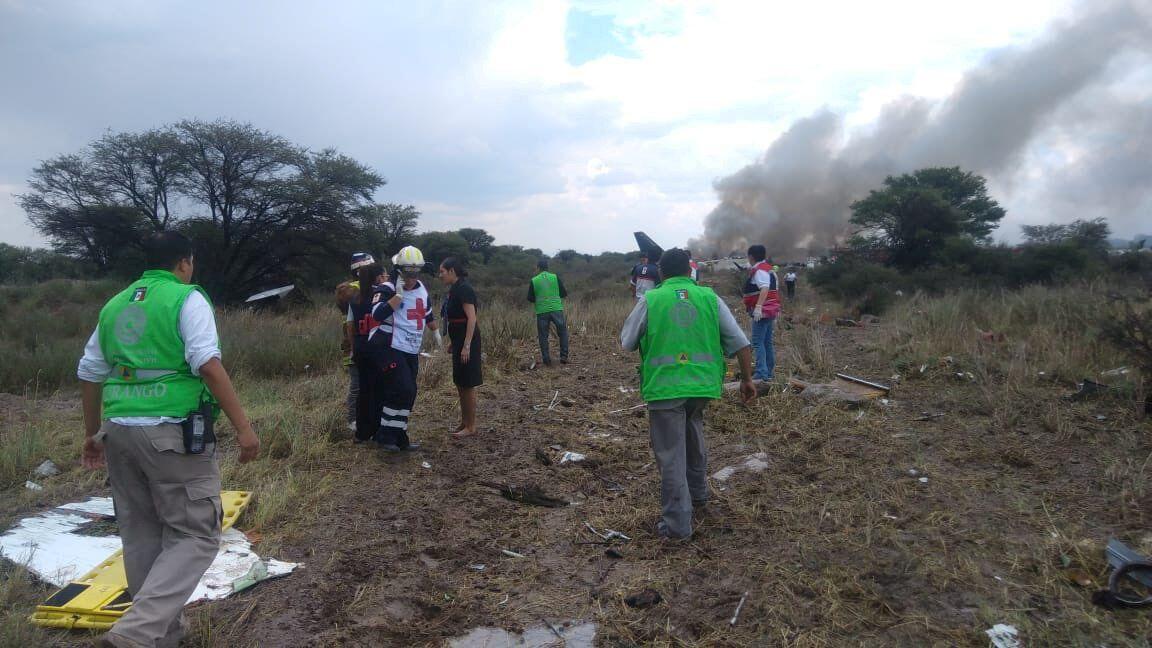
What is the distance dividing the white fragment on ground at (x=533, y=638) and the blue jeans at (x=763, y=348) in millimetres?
5161

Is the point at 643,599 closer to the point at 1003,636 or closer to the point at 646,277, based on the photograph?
the point at 1003,636

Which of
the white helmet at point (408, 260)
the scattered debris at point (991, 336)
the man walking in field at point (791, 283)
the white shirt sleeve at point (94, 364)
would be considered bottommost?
the scattered debris at point (991, 336)

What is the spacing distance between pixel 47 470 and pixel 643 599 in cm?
461

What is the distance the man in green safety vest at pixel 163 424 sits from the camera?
108 inches

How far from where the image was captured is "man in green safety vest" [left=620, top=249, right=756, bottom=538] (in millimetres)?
3959

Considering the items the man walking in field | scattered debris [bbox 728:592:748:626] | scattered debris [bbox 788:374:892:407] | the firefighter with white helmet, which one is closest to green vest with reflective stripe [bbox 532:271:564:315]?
scattered debris [bbox 788:374:892:407]

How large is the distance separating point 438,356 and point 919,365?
19.2ft

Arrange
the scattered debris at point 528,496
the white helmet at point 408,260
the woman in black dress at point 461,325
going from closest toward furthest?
the scattered debris at point 528,496 → the white helmet at point 408,260 → the woman in black dress at point 461,325

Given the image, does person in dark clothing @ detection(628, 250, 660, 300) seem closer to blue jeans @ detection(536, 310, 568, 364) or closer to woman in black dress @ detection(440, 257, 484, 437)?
blue jeans @ detection(536, 310, 568, 364)

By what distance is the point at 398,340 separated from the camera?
5523mm

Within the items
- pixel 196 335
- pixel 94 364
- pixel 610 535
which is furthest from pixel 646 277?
pixel 94 364

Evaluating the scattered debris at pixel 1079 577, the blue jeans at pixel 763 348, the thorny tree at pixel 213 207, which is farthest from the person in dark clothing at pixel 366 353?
the thorny tree at pixel 213 207

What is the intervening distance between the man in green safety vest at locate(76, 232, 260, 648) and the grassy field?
39 cm

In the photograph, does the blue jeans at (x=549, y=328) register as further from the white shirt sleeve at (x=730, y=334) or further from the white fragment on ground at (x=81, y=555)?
the white fragment on ground at (x=81, y=555)
